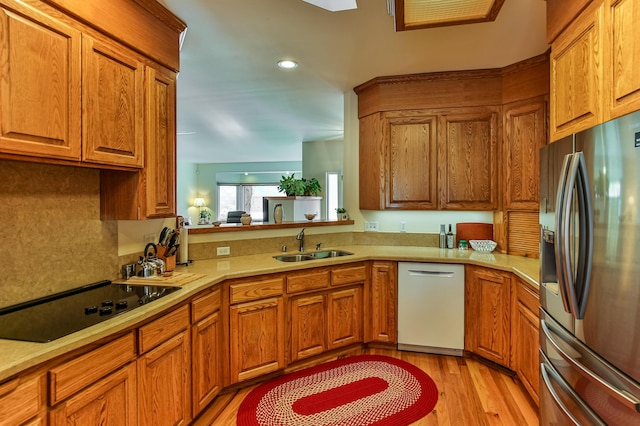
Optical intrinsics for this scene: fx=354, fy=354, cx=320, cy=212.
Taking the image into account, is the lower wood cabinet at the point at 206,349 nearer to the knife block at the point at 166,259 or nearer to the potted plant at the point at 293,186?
the knife block at the point at 166,259

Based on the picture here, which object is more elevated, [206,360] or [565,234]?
[565,234]

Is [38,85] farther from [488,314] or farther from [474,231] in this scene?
[474,231]

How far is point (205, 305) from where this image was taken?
7.05 ft

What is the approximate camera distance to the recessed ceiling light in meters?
2.99

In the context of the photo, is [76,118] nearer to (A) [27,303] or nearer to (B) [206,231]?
(A) [27,303]

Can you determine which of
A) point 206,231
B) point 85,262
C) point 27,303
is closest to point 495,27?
point 206,231

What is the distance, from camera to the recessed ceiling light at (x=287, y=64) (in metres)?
2.99

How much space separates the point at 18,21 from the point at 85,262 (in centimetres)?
119

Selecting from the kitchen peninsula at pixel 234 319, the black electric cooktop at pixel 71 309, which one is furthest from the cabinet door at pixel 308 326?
the black electric cooktop at pixel 71 309

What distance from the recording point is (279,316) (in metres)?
2.63

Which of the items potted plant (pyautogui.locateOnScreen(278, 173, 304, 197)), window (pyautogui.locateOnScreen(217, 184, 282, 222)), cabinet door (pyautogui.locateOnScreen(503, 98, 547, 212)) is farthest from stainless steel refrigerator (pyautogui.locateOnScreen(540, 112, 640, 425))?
window (pyautogui.locateOnScreen(217, 184, 282, 222))

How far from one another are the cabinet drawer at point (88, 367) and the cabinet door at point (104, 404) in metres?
0.03

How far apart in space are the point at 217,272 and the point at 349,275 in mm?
1145

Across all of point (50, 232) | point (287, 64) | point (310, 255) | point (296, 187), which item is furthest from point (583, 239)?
point (296, 187)
